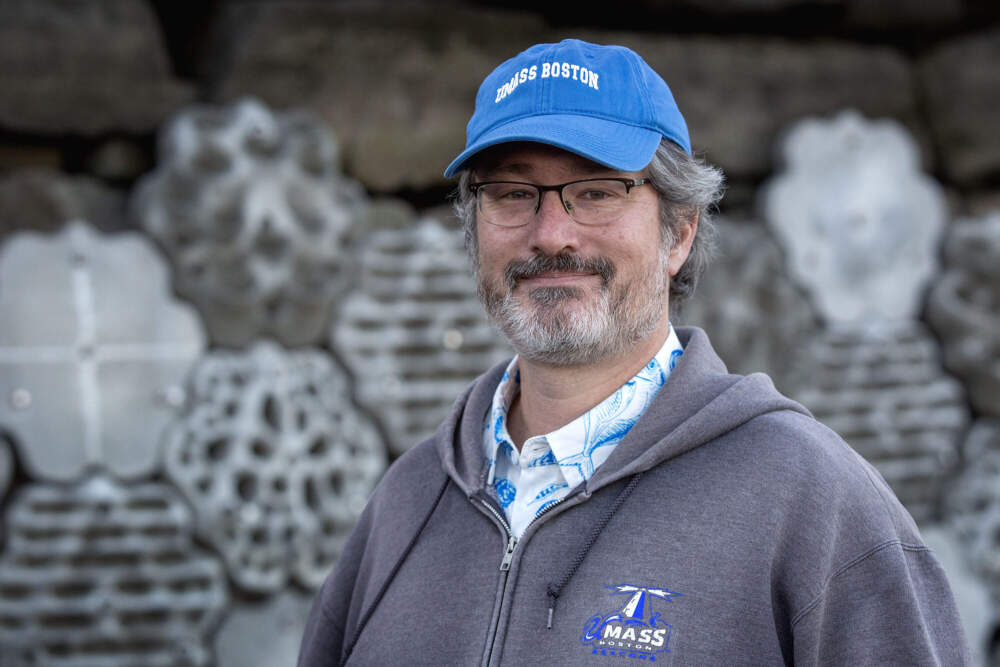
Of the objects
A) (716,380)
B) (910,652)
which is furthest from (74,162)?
(910,652)

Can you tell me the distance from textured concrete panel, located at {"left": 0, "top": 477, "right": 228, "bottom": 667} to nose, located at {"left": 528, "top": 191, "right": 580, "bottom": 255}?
175 centimetres

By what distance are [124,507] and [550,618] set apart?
1.84 meters

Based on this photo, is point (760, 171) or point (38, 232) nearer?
point (38, 232)

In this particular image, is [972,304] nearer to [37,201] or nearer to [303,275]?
[303,275]

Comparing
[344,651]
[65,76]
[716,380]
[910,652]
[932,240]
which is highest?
[65,76]

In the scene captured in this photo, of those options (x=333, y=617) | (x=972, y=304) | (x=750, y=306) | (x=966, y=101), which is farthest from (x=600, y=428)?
(x=966, y=101)

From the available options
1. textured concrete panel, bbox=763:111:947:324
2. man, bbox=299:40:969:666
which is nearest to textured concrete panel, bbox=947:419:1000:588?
textured concrete panel, bbox=763:111:947:324

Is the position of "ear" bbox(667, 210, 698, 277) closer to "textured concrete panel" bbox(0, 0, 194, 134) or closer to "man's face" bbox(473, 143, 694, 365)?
"man's face" bbox(473, 143, 694, 365)

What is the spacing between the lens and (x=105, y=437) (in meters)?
2.75

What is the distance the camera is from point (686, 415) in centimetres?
138

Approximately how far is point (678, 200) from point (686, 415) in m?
0.36

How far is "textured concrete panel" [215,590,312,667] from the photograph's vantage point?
287 cm

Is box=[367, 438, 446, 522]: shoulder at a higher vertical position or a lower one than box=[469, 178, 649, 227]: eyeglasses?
lower

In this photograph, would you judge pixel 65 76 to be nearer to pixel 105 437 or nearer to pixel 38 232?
pixel 38 232
